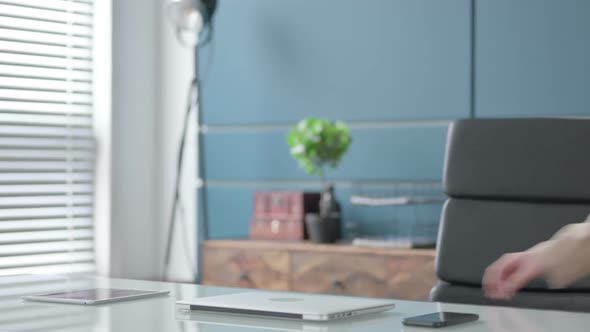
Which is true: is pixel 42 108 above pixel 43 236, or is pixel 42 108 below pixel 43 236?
above

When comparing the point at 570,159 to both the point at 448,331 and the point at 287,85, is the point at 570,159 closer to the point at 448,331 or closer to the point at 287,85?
the point at 448,331

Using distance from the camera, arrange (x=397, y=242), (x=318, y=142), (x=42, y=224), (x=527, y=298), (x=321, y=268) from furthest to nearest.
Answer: (x=42, y=224), (x=318, y=142), (x=321, y=268), (x=397, y=242), (x=527, y=298)

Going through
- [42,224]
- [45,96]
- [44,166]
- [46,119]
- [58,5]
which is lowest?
[42,224]

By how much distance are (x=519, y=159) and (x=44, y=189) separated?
104 inches

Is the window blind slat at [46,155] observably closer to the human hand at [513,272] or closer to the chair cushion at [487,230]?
the chair cushion at [487,230]

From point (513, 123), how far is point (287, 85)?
6.63 ft

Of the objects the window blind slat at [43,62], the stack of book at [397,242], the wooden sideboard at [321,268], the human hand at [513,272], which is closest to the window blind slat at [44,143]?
the window blind slat at [43,62]

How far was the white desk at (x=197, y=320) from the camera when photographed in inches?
58.6

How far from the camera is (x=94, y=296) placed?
1.86 metres

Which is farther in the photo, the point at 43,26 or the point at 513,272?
the point at 43,26

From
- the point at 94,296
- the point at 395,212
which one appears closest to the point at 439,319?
the point at 94,296

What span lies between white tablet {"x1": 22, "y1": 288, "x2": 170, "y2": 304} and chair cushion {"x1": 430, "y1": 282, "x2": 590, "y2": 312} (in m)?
0.70

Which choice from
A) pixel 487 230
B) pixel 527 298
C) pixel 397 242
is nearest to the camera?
pixel 527 298

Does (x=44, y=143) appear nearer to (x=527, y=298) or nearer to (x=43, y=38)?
(x=43, y=38)
